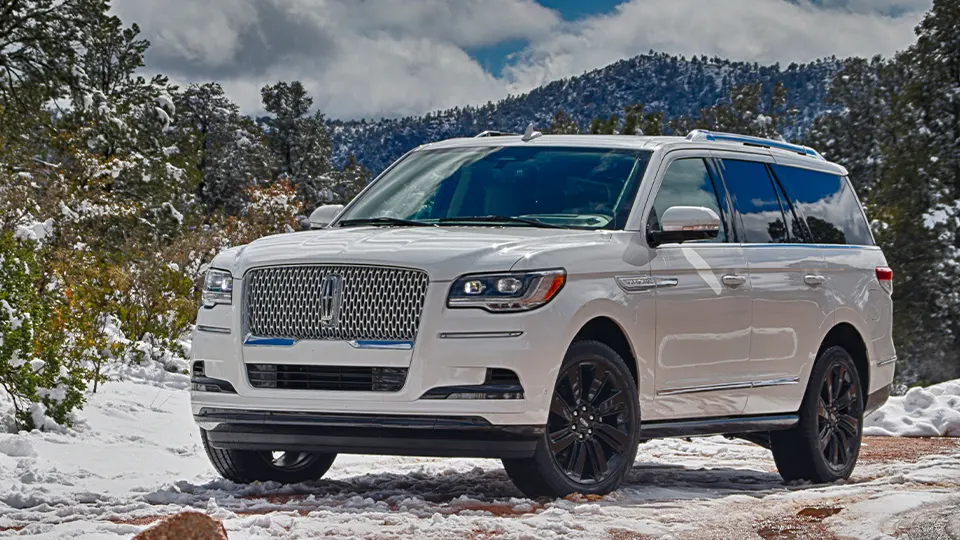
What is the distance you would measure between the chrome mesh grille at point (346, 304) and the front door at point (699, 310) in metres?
1.56

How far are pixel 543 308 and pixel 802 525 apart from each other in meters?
1.54

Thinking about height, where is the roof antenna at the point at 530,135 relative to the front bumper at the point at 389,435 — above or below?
above

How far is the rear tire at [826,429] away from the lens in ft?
29.9

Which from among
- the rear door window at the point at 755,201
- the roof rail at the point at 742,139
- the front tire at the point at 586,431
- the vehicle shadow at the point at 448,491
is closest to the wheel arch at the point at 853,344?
the rear door window at the point at 755,201

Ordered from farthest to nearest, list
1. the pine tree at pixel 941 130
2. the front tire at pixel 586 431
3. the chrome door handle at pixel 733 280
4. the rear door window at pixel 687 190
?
1. the pine tree at pixel 941 130
2. the chrome door handle at pixel 733 280
3. the rear door window at pixel 687 190
4. the front tire at pixel 586 431

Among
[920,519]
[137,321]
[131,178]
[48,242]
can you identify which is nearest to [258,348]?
[920,519]

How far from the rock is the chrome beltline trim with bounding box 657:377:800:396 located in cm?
340

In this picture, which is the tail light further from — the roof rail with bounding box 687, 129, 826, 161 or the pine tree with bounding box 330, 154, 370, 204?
the pine tree with bounding box 330, 154, 370, 204

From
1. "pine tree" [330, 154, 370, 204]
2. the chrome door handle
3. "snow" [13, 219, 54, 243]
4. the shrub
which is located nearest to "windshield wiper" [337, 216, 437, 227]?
the chrome door handle

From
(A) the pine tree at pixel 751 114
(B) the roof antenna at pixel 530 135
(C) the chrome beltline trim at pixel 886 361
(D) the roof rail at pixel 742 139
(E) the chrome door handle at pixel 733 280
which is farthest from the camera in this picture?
(A) the pine tree at pixel 751 114

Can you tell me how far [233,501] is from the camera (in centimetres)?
691

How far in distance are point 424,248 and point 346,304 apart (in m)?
0.45

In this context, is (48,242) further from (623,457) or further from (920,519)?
(920,519)

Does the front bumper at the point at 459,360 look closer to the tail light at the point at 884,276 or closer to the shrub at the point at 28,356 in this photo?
the shrub at the point at 28,356
